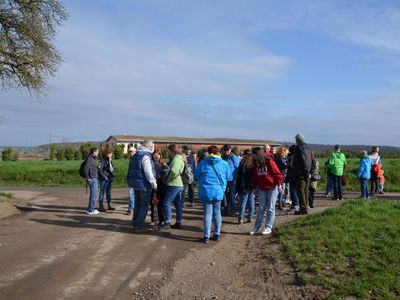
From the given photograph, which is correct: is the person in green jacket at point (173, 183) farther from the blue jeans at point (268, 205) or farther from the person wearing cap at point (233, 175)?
the person wearing cap at point (233, 175)

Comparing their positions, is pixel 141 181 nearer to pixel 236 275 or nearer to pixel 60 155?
pixel 236 275

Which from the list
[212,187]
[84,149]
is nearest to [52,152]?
[84,149]

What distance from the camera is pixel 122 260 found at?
7.70 metres

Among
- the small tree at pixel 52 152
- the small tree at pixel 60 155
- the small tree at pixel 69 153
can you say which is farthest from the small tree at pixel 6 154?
the small tree at pixel 69 153

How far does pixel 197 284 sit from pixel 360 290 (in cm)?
232

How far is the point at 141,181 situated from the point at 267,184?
2.92 meters

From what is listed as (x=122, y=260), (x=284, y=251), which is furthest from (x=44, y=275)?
(x=284, y=251)

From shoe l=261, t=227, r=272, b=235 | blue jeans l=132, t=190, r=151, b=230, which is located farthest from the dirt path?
shoe l=261, t=227, r=272, b=235

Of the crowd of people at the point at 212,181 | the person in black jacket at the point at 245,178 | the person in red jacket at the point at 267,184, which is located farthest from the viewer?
the person in black jacket at the point at 245,178

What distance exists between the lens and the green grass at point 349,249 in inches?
230

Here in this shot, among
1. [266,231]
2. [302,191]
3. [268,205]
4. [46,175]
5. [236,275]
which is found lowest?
[46,175]

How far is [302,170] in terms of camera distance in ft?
38.4

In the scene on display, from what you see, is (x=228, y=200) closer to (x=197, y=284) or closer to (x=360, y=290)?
(x=197, y=284)

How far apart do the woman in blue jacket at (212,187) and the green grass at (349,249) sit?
1426mm
